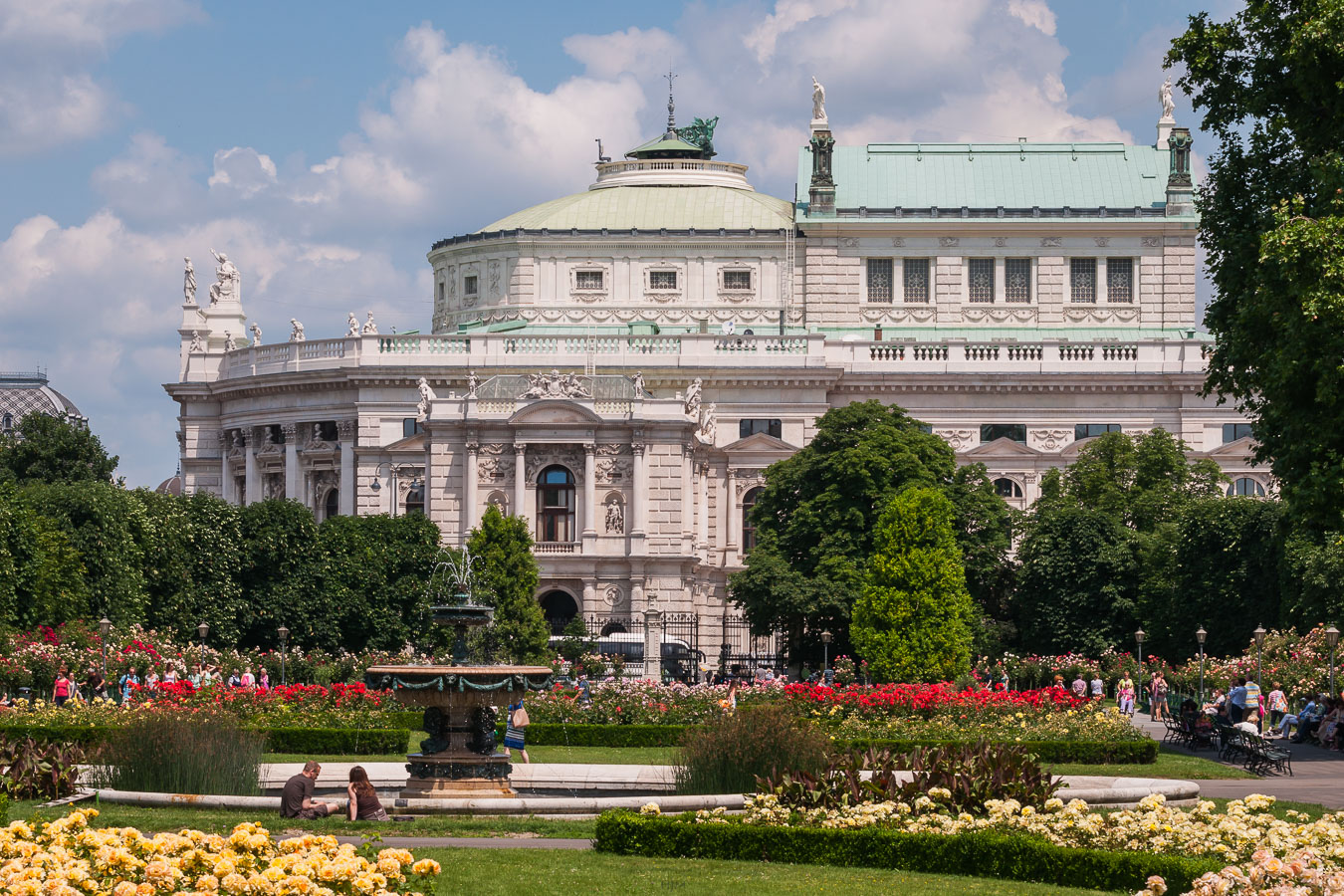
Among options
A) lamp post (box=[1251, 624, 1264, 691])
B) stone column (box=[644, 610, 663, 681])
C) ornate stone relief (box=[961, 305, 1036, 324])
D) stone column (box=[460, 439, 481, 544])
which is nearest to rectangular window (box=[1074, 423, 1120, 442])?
ornate stone relief (box=[961, 305, 1036, 324])

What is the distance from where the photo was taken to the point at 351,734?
124 ft

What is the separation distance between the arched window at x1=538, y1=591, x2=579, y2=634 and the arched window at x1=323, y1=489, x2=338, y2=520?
15109 millimetres

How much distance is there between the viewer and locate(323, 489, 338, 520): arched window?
91.6 m

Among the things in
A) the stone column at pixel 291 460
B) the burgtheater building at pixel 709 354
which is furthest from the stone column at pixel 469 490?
the stone column at pixel 291 460

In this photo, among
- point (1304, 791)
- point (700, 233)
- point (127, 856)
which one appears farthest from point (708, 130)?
point (127, 856)

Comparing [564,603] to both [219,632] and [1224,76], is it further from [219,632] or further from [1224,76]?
[1224,76]

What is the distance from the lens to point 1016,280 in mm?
96625

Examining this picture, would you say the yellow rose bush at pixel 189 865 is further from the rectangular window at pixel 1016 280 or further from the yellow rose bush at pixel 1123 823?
the rectangular window at pixel 1016 280

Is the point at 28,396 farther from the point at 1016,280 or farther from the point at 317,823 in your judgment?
the point at 317,823

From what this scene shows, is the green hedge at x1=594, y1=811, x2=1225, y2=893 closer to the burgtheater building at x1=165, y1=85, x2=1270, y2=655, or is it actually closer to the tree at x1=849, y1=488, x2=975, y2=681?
the tree at x1=849, y1=488, x2=975, y2=681

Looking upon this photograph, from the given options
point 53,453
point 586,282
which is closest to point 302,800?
point 586,282

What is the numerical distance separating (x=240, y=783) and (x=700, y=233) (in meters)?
68.3

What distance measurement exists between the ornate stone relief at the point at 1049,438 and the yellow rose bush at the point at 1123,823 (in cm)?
6691

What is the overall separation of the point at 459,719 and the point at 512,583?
1457 inches
